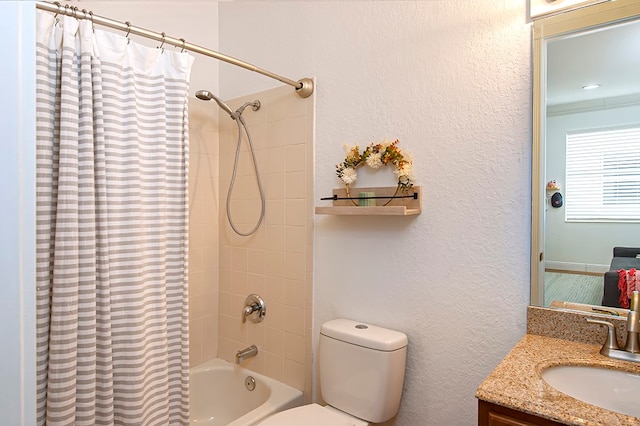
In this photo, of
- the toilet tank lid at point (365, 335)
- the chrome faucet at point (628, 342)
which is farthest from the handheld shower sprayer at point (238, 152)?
the chrome faucet at point (628, 342)

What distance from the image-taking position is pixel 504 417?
0.93 m

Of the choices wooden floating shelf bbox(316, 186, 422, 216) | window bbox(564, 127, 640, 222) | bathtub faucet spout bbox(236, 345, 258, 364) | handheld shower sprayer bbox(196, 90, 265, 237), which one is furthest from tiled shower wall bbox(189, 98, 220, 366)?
window bbox(564, 127, 640, 222)

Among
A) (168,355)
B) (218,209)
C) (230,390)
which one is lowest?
(230,390)

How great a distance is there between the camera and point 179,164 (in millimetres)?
1417

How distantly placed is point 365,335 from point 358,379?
0.18 meters

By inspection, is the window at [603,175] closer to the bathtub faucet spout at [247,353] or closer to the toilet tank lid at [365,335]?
the toilet tank lid at [365,335]

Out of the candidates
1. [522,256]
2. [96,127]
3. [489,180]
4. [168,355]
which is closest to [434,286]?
[522,256]

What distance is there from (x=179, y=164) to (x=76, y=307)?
592 millimetres

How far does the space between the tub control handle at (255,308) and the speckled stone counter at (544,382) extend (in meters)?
1.35

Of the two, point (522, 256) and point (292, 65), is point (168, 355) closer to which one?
point (522, 256)

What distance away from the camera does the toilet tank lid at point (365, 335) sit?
1.52 meters

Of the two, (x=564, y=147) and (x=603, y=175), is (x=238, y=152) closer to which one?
(x=564, y=147)

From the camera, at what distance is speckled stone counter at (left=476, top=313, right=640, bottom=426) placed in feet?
2.74

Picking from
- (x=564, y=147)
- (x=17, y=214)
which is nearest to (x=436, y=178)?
(x=564, y=147)
